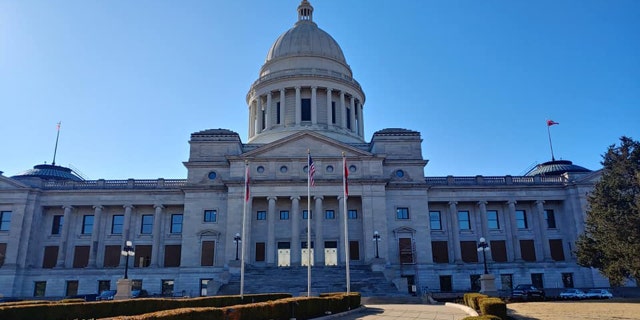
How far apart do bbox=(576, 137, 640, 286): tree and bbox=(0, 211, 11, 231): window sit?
52.8m

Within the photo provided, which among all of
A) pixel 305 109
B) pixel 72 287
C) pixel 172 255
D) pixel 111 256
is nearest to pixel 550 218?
pixel 305 109

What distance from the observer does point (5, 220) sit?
48.7m

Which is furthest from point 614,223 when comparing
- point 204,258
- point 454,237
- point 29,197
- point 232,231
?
point 29,197

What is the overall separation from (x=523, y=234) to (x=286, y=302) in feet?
127

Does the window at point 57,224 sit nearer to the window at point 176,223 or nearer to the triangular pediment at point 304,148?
the window at point 176,223

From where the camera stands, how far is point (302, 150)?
4822 centimetres

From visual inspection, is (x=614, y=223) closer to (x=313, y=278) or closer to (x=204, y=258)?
(x=313, y=278)

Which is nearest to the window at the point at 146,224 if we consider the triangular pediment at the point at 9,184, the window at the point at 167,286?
the window at the point at 167,286

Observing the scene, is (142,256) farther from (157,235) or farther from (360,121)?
(360,121)

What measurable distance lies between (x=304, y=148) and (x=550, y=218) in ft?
90.7

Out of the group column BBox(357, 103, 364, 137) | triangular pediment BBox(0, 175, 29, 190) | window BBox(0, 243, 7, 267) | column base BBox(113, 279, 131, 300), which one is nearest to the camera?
column base BBox(113, 279, 131, 300)

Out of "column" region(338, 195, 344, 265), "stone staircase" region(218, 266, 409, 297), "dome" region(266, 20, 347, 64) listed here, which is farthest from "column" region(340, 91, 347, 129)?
"stone staircase" region(218, 266, 409, 297)

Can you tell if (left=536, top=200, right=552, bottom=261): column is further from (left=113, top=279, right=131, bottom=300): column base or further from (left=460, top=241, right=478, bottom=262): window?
(left=113, top=279, right=131, bottom=300): column base

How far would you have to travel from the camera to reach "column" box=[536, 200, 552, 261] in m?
49.4
